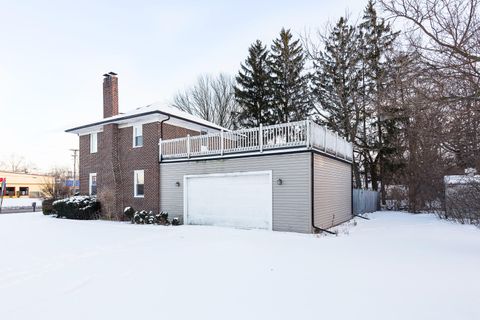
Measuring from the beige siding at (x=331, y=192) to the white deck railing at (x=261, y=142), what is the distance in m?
0.55

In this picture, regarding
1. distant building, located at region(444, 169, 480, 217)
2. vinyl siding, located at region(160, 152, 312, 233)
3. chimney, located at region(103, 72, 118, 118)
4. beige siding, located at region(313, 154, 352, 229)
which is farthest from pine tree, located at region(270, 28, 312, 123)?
vinyl siding, located at region(160, 152, 312, 233)

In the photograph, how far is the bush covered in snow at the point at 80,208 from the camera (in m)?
16.0

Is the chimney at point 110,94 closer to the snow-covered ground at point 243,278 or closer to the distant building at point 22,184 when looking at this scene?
the snow-covered ground at point 243,278

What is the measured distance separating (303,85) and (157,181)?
58.4ft

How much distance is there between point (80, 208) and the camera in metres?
16.0

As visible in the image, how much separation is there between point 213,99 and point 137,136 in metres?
20.1

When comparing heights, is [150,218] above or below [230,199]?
below

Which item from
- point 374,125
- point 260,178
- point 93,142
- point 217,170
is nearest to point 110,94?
point 93,142

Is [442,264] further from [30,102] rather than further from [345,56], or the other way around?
[30,102]

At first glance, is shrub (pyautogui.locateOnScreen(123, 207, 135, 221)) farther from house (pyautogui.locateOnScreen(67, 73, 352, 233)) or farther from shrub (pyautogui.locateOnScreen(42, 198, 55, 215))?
shrub (pyautogui.locateOnScreen(42, 198, 55, 215))

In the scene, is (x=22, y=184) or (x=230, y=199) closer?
(x=230, y=199)

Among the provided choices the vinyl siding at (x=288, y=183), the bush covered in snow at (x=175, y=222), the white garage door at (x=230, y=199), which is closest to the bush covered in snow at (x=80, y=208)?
the bush covered in snow at (x=175, y=222)

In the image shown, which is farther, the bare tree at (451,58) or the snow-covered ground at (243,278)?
the bare tree at (451,58)

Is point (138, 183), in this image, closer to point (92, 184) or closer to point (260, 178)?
point (92, 184)
